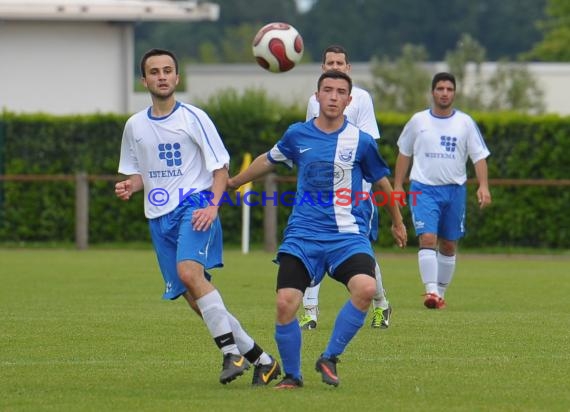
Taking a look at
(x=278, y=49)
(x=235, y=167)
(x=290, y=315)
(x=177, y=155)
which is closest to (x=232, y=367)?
(x=290, y=315)

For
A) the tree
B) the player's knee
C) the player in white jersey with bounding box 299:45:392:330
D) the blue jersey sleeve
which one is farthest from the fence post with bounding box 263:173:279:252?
the tree

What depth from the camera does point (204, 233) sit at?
8500 millimetres

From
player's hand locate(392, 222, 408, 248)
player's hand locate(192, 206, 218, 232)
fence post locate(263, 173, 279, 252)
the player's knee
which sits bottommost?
fence post locate(263, 173, 279, 252)

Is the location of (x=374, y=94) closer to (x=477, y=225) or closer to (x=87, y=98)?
(x=87, y=98)

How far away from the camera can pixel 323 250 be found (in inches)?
329

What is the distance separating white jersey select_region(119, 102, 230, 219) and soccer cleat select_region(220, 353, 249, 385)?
102cm

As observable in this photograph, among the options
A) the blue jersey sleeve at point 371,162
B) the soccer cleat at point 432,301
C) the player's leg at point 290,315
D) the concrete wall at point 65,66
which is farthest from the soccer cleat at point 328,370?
the concrete wall at point 65,66

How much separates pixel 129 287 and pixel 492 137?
1005cm

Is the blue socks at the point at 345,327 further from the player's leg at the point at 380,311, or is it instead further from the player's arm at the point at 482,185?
the player's arm at the point at 482,185

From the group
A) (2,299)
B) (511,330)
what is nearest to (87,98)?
(2,299)

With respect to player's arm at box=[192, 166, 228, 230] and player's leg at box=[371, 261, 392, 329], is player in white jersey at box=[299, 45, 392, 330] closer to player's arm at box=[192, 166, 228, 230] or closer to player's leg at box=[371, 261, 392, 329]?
player's leg at box=[371, 261, 392, 329]

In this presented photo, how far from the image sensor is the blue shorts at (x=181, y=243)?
842 cm

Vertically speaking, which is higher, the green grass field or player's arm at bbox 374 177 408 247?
player's arm at bbox 374 177 408 247

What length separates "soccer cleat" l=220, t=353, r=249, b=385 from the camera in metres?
8.25
